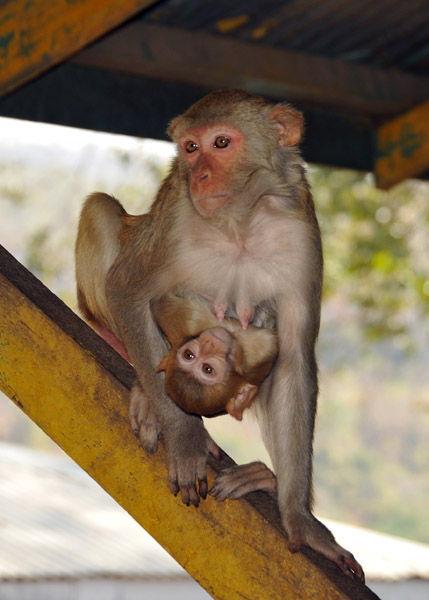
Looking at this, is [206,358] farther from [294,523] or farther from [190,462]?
[294,523]

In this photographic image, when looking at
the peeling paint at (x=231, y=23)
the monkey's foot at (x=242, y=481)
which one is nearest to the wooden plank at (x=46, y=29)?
the peeling paint at (x=231, y=23)

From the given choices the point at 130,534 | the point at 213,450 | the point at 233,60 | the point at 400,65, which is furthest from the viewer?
the point at 130,534

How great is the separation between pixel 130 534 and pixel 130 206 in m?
6.01

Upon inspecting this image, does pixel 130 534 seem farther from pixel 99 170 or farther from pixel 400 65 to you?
pixel 99 170

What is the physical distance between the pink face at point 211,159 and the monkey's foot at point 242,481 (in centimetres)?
73

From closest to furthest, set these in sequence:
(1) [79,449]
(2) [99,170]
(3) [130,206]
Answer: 1. (1) [79,449]
2. (3) [130,206]
3. (2) [99,170]

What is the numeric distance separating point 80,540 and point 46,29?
2458mm

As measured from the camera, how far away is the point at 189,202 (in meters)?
2.74

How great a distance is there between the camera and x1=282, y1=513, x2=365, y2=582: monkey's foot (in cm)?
226

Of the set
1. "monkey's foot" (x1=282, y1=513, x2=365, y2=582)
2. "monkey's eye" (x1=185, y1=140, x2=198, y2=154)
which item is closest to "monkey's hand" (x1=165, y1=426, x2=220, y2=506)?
"monkey's foot" (x1=282, y1=513, x2=365, y2=582)

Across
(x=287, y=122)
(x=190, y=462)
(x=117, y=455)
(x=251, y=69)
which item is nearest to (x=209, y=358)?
(x=190, y=462)

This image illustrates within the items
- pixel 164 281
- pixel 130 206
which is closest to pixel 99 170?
pixel 130 206

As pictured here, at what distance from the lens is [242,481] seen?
2254mm

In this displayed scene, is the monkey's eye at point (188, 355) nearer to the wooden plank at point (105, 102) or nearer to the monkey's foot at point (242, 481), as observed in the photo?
the monkey's foot at point (242, 481)
